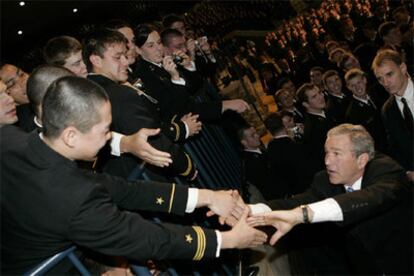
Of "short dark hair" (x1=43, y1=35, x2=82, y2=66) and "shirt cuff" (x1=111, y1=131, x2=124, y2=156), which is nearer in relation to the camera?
"shirt cuff" (x1=111, y1=131, x2=124, y2=156)

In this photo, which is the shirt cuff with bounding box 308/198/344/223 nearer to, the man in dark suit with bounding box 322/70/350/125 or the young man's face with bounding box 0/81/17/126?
the young man's face with bounding box 0/81/17/126

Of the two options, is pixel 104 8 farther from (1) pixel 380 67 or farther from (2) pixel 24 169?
(2) pixel 24 169

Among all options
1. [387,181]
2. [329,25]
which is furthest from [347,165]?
[329,25]

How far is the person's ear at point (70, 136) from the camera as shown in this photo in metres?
2.03

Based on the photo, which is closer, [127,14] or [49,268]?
[49,268]

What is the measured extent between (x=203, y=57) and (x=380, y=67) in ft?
6.02

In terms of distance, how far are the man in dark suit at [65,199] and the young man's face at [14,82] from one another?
5.68 feet

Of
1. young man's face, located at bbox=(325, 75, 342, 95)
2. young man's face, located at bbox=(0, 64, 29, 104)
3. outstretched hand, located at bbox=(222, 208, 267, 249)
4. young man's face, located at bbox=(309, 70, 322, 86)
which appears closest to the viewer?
outstretched hand, located at bbox=(222, 208, 267, 249)

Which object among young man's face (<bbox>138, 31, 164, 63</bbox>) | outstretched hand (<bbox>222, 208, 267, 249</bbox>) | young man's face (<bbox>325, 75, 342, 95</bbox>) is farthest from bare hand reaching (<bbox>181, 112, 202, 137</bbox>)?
young man's face (<bbox>325, 75, 342, 95</bbox>)

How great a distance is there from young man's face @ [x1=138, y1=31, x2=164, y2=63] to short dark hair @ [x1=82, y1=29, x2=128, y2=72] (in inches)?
25.7

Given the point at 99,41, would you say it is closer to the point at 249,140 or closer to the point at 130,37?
the point at 130,37

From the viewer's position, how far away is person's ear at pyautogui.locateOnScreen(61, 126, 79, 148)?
2025 mm

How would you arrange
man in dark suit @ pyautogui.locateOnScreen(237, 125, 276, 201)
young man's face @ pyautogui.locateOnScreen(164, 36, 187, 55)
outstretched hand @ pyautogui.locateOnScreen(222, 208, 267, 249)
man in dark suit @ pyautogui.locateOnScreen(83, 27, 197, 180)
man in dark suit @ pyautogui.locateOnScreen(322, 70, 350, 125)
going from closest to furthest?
outstretched hand @ pyautogui.locateOnScreen(222, 208, 267, 249) → man in dark suit @ pyautogui.locateOnScreen(83, 27, 197, 180) → young man's face @ pyautogui.locateOnScreen(164, 36, 187, 55) → man in dark suit @ pyautogui.locateOnScreen(237, 125, 276, 201) → man in dark suit @ pyautogui.locateOnScreen(322, 70, 350, 125)

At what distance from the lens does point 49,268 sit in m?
1.95
